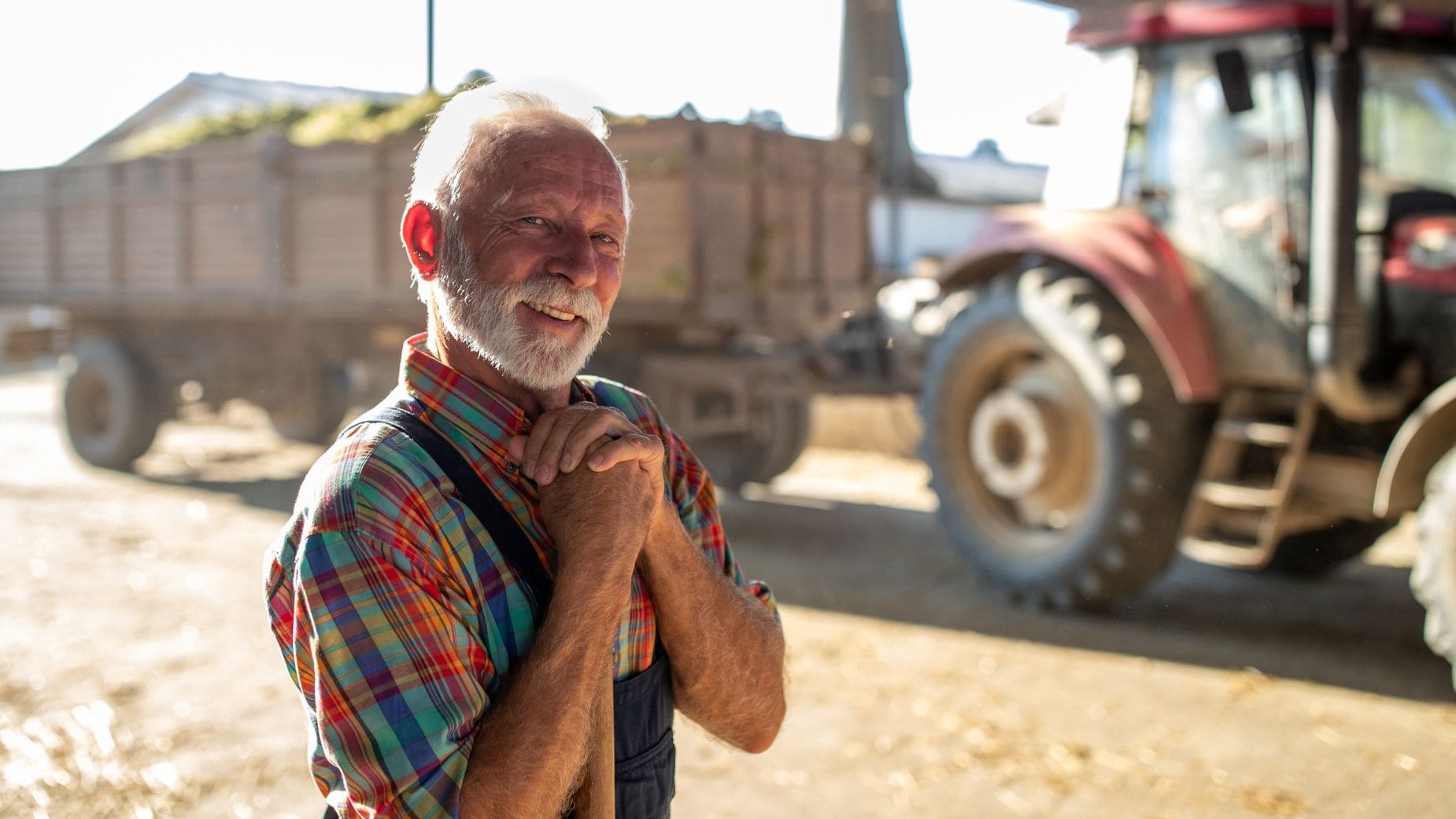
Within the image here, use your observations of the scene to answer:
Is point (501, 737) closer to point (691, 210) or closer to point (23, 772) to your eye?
point (23, 772)

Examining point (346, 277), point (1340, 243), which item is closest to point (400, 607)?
point (1340, 243)

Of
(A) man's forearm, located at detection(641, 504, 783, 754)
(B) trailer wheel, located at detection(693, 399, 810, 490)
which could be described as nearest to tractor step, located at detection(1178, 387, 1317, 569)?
(B) trailer wheel, located at detection(693, 399, 810, 490)

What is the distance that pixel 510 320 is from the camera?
4.75 ft

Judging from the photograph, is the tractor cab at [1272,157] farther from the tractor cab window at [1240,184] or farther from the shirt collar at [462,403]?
the shirt collar at [462,403]

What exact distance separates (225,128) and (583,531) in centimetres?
842

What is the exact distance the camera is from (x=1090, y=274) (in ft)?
17.7

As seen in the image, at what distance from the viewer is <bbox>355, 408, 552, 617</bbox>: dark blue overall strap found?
4.39ft

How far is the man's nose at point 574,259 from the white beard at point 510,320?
0.04 feet

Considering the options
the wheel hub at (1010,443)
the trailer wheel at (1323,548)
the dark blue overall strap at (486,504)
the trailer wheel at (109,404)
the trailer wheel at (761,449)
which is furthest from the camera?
the trailer wheel at (109,404)

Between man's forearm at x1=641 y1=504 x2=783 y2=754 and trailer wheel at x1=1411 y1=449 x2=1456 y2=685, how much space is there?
304 centimetres

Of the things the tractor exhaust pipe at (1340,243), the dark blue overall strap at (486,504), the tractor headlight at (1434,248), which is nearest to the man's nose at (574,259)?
the dark blue overall strap at (486,504)

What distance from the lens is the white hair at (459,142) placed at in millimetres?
1465

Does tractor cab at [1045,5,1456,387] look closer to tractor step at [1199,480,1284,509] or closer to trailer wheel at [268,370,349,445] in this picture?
tractor step at [1199,480,1284,509]

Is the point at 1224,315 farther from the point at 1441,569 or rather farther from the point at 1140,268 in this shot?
the point at 1441,569
